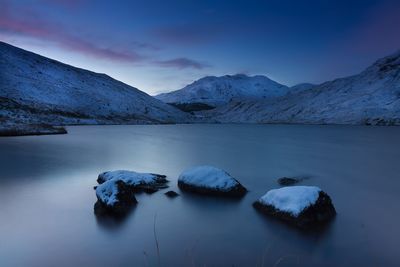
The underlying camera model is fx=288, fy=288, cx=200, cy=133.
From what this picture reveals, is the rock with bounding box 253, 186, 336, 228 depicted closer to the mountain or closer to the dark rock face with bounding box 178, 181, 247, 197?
the dark rock face with bounding box 178, 181, 247, 197

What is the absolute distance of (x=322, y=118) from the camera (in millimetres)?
165750

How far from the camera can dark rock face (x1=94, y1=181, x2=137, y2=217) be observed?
39.4 feet

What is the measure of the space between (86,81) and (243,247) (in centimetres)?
18746

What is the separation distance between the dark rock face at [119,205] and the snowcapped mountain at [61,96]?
92154mm

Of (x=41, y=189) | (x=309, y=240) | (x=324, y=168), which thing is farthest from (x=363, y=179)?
(x=41, y=189)

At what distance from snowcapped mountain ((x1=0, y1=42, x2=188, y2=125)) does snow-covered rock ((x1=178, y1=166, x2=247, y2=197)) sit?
91.6m

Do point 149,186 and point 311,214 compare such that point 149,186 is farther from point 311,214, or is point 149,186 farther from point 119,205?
point 311,214

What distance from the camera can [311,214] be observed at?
11047mm

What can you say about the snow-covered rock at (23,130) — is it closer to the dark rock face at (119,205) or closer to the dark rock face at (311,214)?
the dark rock face at (119,205)

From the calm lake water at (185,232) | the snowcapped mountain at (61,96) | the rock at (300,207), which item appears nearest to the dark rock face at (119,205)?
the calm lake water at (185,232)

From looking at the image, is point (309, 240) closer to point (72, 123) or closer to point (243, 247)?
point (243, 247)

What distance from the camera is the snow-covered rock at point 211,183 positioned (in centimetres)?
1489

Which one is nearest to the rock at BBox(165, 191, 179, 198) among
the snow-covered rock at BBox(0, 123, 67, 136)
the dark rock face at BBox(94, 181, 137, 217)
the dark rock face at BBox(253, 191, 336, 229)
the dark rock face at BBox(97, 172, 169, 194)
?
the dark rock face at BBox(97, 172, 169, 194)

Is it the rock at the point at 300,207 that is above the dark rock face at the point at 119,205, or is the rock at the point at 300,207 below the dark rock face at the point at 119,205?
above
